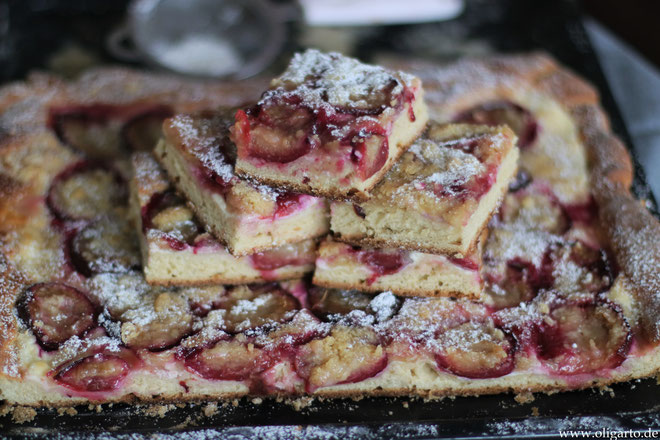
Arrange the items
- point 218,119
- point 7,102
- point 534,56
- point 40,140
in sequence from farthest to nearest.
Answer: point 534,56 → point 7,102 → point 40,140 → point 218,119

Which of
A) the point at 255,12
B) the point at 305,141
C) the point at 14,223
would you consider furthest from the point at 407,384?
the point at 255,12

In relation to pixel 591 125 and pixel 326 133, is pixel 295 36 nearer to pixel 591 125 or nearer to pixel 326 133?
pixel 591 125

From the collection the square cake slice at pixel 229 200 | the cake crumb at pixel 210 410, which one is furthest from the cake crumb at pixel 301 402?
the square cake slice at pixel 229 200

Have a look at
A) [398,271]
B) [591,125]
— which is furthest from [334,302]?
[591,125]

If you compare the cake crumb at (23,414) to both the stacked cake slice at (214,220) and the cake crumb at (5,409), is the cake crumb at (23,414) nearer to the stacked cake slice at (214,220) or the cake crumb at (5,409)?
the cake crumb at (5,409)

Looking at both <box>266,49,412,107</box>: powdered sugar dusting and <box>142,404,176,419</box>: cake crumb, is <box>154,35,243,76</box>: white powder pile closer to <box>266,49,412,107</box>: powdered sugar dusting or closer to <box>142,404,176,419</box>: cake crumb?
<box>266,49,412,107</box>: powdered sugar dusting

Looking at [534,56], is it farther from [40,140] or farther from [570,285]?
[40,140]
